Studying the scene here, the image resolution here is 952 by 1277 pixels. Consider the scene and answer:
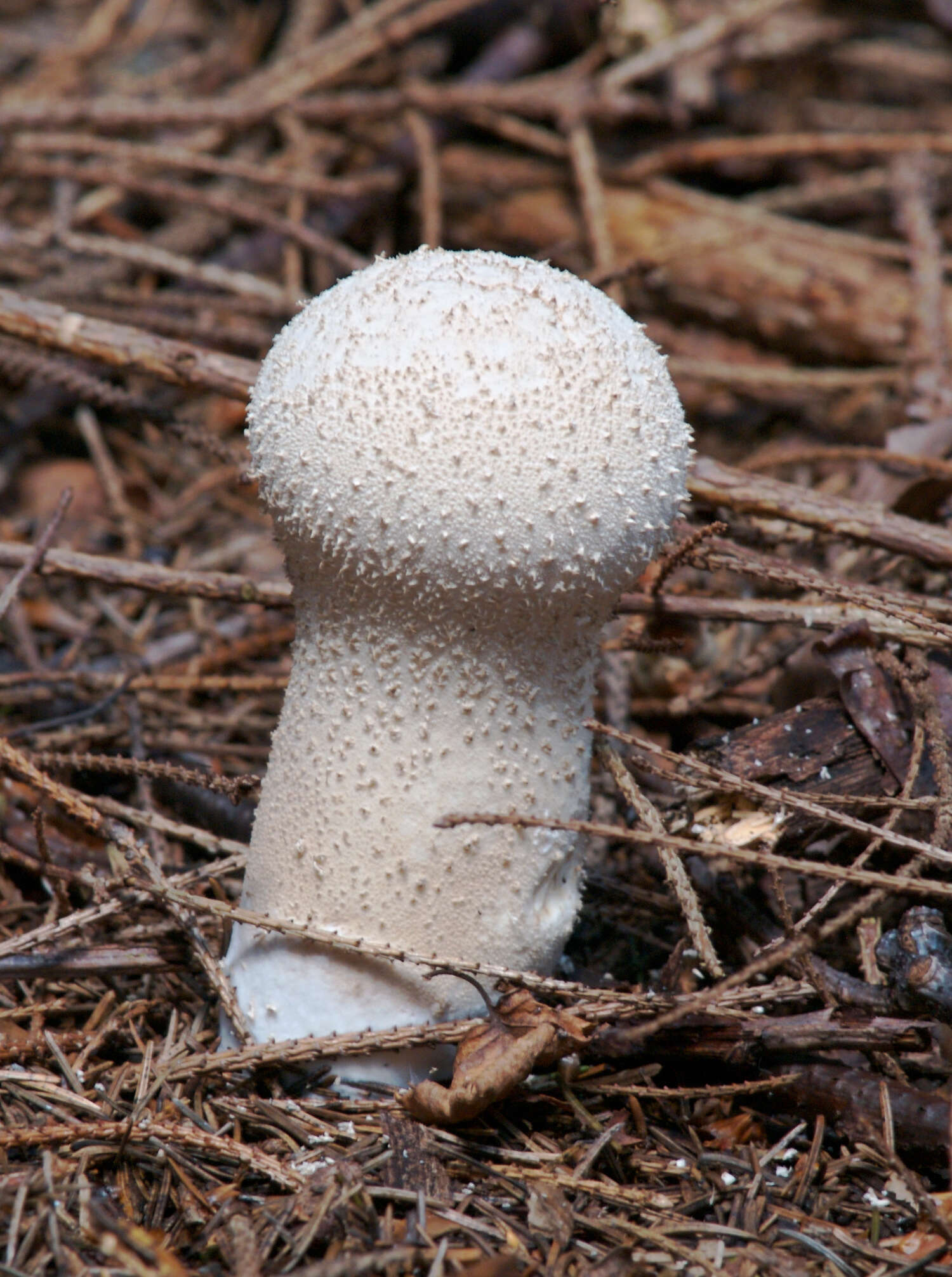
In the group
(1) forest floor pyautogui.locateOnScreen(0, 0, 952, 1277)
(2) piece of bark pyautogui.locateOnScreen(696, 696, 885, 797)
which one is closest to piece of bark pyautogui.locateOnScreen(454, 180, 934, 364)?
(1) forest floor pyautogui.locateOnScreen(0, 0, 952, 1277)

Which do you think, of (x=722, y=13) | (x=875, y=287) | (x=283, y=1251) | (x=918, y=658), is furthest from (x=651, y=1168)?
(x=722, y=13)

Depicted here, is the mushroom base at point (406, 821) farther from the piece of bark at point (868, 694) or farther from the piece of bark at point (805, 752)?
the piece of bark at point (868, 694)

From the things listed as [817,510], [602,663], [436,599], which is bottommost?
[602,663]

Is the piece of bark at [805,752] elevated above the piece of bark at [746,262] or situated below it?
below

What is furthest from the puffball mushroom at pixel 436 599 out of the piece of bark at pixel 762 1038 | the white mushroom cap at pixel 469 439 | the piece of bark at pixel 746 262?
the piece of bark at pixel 746 262

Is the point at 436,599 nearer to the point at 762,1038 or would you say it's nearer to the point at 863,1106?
the point at 762,1038

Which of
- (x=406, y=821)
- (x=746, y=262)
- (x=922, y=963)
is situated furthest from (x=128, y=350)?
(x=746, y=262)

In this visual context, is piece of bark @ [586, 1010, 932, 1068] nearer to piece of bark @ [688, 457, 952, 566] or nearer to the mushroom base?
the mushroom base
